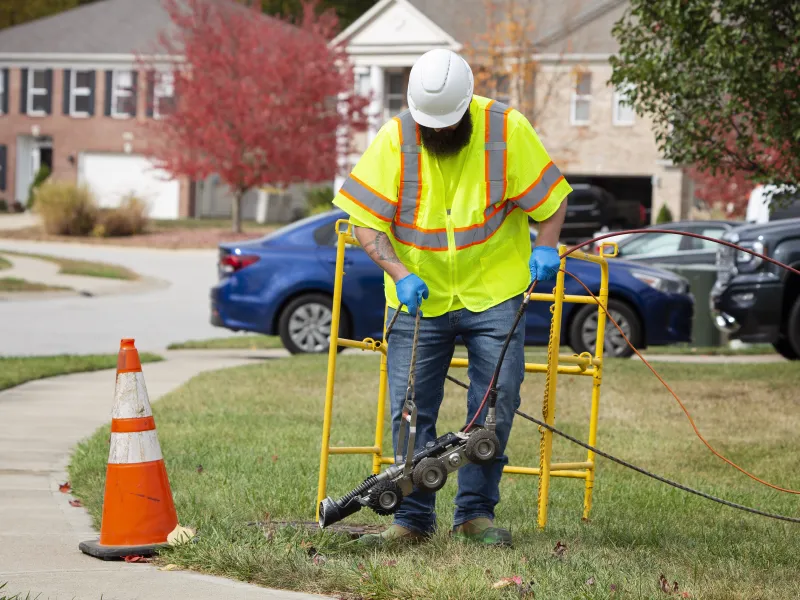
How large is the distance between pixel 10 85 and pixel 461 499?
52.8 m

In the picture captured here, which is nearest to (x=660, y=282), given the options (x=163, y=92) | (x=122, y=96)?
(x=163, y=92)

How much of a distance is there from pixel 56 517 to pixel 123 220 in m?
36.1

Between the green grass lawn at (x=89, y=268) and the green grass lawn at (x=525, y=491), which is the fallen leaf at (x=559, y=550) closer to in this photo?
the green grass lawn at (x=525, y=491)

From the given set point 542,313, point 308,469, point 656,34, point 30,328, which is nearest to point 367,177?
point 308,469

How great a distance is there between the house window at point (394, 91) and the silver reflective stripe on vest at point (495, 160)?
43.5 meters

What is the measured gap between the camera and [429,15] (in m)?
46.6

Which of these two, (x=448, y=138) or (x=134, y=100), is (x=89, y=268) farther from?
(x=134, y=100)

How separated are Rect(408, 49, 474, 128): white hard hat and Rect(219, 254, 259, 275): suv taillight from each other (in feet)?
29.9

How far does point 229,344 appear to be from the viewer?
54.1 ft

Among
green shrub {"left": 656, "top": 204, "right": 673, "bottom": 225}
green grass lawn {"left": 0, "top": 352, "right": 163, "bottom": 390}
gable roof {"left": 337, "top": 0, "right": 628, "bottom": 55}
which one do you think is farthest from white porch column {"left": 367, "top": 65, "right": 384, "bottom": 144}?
green grass lawn {"left": 0, "top": 352, "right": 163, "bottom": 390}

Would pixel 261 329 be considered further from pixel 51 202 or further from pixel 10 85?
pixel 10 85

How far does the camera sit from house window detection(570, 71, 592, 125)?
144 feet

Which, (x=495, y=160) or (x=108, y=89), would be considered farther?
(x=108, y=89)

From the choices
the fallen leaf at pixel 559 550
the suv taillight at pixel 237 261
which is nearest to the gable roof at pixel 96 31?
the suv taillight at pixel 237 261
